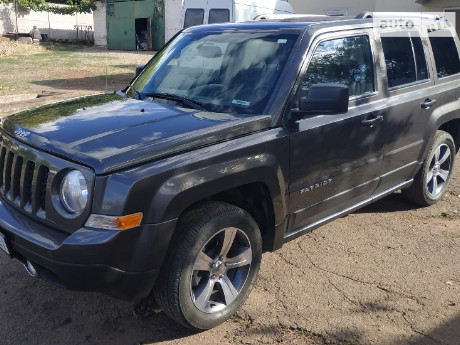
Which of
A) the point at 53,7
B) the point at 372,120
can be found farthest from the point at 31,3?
the point at 372,120

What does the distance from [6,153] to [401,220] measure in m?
3.82

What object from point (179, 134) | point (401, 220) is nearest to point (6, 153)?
point (179, 134)

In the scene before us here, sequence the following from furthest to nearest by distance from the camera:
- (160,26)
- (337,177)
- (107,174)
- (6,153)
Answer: (160,26) < (337,177) < (6,153) < (107,174)

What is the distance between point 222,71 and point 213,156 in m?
1.14

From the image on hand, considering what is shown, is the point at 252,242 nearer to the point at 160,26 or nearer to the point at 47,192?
the point at 47,192

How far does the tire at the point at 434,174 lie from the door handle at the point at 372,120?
1235 millimetres

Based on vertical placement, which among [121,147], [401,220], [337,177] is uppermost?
[121,147]

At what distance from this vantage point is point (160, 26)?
3014 centimetres

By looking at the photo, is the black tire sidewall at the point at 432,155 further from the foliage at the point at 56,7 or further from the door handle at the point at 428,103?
the foliage at the point at 56,7

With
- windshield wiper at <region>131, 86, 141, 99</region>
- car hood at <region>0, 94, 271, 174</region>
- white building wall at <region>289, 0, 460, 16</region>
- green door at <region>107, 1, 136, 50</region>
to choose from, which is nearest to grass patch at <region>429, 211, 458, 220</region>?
car hood at <region>0, 94, 271, 174</region>

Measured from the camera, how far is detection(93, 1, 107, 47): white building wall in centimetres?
3312

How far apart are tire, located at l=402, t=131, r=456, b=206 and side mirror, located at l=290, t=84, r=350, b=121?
2.23m

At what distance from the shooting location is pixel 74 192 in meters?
2.87

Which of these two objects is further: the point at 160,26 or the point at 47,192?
the point at 160,26
